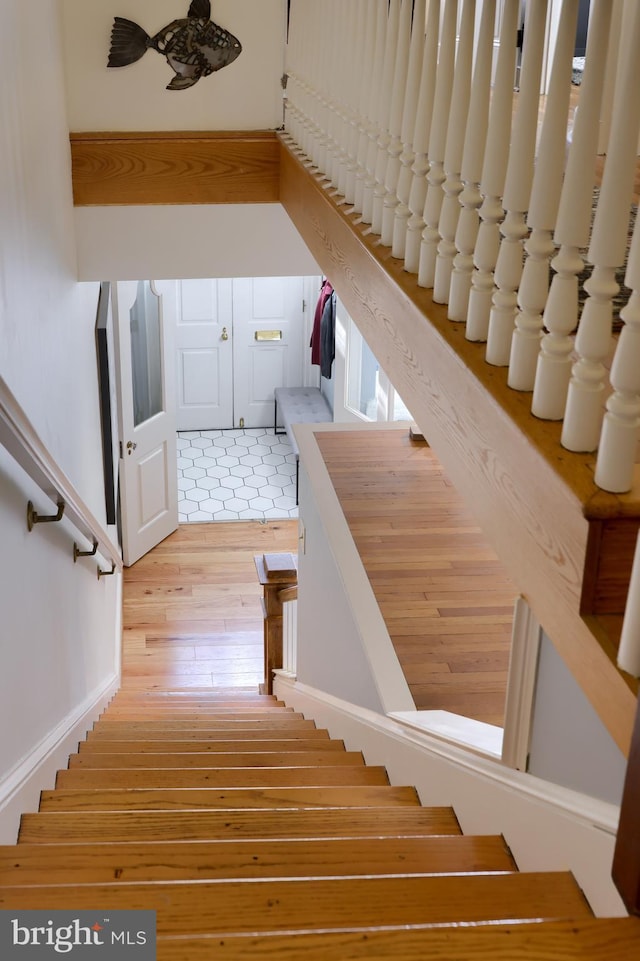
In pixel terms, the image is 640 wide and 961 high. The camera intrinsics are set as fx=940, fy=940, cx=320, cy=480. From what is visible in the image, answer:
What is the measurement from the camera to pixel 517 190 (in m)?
1.46

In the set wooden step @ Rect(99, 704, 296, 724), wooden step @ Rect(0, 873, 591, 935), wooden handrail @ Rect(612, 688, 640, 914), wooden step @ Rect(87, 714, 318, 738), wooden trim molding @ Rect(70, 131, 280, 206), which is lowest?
wooden step @ Rect(99, 704, 296, 724)

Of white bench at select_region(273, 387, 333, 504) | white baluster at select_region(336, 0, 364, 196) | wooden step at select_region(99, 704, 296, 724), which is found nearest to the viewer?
white baluster at select_region(336, 0, 364, 196)

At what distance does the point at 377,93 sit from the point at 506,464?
140 cm

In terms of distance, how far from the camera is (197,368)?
9492mm

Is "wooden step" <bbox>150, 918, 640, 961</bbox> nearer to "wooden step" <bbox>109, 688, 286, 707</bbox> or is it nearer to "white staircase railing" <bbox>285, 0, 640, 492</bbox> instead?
"white staircase railing" <bbox>285, 0, 640, 492</bbox>

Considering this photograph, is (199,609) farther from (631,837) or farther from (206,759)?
(631,837)

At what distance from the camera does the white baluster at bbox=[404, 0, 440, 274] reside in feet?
6.61

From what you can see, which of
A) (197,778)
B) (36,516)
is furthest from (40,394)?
(197,778)

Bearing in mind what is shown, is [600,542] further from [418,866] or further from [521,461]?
[418,866]

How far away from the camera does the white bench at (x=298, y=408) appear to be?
28.9ft

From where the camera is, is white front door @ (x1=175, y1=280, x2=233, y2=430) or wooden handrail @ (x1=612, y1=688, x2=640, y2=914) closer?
wooden handrail @ (x1=612, y1=688, x2=640, y2=914)

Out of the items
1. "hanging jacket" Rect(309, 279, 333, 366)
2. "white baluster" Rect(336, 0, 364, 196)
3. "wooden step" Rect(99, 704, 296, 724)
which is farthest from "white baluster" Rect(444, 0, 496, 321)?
"hanging jacket" Rect(309, 279, 333, 366)

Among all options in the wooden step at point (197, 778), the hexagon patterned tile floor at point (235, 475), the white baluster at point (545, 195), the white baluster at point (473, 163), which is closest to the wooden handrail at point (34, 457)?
the wooden step at point (197, 778)

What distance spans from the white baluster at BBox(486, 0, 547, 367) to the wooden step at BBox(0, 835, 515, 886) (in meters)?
1.04
